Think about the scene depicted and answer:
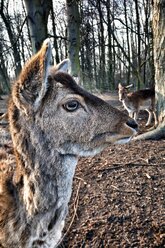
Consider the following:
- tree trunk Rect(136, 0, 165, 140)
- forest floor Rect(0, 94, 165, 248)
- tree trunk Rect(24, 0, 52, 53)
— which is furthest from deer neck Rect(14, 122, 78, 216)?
tree trunk Rect(24, 0, 52, 53)

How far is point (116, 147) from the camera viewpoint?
5488mm

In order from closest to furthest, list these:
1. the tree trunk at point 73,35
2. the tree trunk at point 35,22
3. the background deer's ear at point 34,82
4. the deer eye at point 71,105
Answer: the background deer's ear at point 34,82 → the deer eye at point 71,105 → the tree trunk at point 35,22 → the tree trunk at point 73,35

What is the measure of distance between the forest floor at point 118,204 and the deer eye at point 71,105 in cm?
181

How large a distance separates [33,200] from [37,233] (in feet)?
0.91

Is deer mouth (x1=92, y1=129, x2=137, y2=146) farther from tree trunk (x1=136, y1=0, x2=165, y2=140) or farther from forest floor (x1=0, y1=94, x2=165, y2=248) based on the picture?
tree trunk (x1=136, y1=0, x2=165, y2=140)

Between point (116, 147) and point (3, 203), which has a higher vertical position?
point (3, 203)

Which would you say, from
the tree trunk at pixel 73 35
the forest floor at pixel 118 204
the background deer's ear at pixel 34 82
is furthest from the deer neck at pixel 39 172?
the tree trunk at pixel 73 35

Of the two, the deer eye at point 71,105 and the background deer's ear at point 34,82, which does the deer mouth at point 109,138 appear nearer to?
the deer eye at point 71,105

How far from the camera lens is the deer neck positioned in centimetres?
222

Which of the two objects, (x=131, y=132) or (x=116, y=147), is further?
(x=116, y=147)

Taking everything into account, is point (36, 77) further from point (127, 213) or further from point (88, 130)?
point (127, 213)

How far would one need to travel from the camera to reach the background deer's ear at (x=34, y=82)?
199 centimetres

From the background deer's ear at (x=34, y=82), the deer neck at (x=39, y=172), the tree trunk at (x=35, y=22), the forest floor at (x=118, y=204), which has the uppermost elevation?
the tree trunk at (x=35, y=22)

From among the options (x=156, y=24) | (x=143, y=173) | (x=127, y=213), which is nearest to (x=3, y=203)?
(x=127, y=213)
